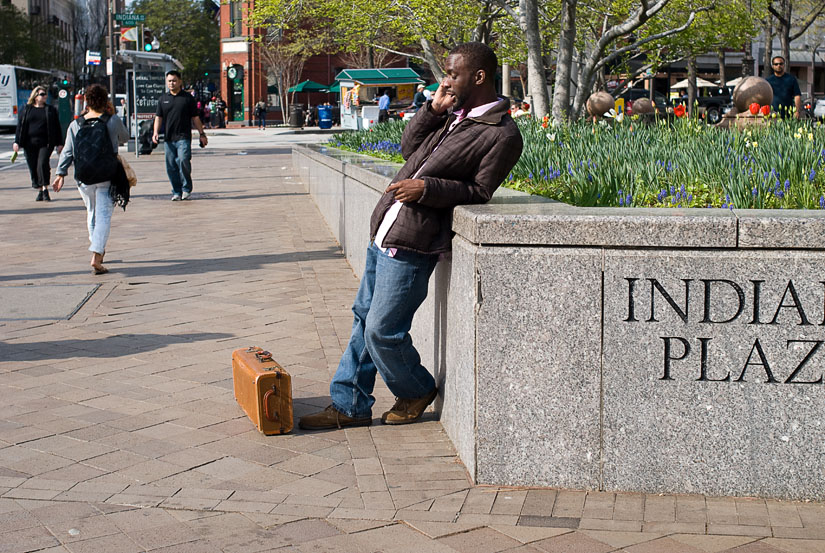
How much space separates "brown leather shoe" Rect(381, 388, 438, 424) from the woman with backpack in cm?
546

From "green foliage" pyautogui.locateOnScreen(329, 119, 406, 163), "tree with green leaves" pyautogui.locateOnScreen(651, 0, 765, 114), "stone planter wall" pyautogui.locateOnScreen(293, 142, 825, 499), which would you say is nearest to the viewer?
"stone planter wall" pyautogui.locateOnScreen(293, 142, 825, 499)

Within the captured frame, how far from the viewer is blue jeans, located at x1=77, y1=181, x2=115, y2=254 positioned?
33.5ft

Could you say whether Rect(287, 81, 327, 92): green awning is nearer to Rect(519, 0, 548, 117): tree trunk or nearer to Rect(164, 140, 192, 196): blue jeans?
Rect(164, 140, 192, 196): blue jeans

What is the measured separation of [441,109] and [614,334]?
4.31 feet

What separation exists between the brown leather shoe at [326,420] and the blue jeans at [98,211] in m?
5.39

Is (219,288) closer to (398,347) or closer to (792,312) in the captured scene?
(398,347)

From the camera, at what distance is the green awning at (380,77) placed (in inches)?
1956

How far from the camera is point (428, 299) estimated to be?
5.73 metres

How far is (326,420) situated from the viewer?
5383 mm

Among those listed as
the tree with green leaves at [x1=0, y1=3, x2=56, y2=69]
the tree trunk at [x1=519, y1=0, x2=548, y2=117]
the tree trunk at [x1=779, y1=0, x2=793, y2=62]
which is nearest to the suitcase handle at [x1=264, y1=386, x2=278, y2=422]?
the tree trunk at [x1=519, y1=0, x2=548, y2=117]

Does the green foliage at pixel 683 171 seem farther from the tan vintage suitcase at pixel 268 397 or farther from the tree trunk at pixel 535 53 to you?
the tree trunk at pixel 535 53

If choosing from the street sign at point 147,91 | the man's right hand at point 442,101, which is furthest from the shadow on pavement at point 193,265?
the street sign at point 147,91

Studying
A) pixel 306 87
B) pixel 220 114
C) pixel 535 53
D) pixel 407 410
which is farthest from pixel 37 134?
pixel 306 87

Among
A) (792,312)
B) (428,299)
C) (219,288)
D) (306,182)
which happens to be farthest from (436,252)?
(306,182)
